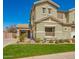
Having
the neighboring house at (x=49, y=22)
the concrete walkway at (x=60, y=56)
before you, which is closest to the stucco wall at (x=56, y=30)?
the neighboring house at (x=49, y=22)

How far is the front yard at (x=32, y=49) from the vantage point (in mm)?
4117

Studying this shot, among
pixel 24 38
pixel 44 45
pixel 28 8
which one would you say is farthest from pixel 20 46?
pixel 28 8

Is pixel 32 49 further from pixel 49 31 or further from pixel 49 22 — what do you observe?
pixel 49 22

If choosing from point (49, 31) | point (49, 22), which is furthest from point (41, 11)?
point (49, 31)

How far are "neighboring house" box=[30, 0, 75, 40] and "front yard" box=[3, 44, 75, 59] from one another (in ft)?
0.56

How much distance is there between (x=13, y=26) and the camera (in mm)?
4227

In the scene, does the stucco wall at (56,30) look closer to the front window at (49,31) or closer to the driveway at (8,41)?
the front window at (49,31)

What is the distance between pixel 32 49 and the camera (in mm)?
4227

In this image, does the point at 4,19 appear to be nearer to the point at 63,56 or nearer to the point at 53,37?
the point at 53,37

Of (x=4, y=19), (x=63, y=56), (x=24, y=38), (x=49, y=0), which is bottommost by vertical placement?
(x=63, y=56)

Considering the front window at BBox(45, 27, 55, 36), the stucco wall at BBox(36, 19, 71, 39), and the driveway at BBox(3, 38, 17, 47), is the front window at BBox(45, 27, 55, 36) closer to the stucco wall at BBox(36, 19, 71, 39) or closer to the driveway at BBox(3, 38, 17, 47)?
the stucco wall at BBox(36, 19, 71, 39)

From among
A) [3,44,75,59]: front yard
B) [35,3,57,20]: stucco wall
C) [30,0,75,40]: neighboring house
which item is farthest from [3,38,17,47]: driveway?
[35,3,57,20]: stucco wall

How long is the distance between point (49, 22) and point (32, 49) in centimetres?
60

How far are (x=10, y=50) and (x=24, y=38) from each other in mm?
347
